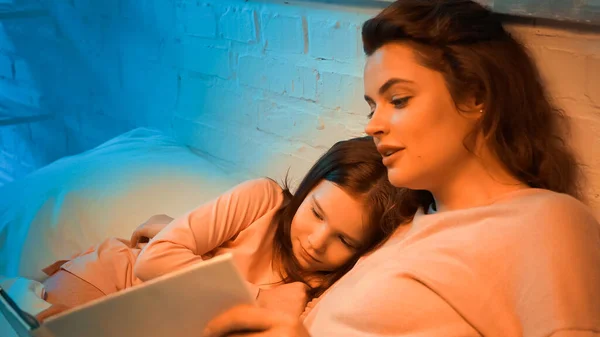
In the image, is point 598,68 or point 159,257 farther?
point 159,257

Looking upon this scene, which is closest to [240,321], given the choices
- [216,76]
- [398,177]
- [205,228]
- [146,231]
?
[398,177]

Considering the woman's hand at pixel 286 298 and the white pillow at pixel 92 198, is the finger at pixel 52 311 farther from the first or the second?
the woman's hand at pixel 286 298

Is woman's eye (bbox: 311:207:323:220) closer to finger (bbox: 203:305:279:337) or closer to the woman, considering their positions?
the woman

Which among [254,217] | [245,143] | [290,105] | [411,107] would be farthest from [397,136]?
[245,143]

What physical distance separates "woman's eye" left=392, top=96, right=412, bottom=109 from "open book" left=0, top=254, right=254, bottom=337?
1.17 feet

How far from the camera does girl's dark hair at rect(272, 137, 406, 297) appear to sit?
49.9 inches

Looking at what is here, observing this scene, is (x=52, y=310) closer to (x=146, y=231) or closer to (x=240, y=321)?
(x=146, y=231)

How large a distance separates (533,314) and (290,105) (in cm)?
97

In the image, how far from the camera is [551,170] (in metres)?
1.05

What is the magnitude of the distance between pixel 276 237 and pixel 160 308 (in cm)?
54

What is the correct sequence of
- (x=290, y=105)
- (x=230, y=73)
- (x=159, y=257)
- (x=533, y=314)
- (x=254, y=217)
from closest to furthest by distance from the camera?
(x=533, y=314)
(x=159, y=257)
(x=254, y=217)
(x=290, y=105)
(x=230, y=73)

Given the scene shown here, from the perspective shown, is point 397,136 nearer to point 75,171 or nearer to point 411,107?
point 411,107

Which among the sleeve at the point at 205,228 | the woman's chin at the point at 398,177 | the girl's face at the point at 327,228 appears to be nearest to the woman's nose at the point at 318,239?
the girl's face at the point at 327,228

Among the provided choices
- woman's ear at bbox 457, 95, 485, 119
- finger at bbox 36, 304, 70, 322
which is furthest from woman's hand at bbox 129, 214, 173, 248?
woman's ear at bbox 457, 95, 485, 119
